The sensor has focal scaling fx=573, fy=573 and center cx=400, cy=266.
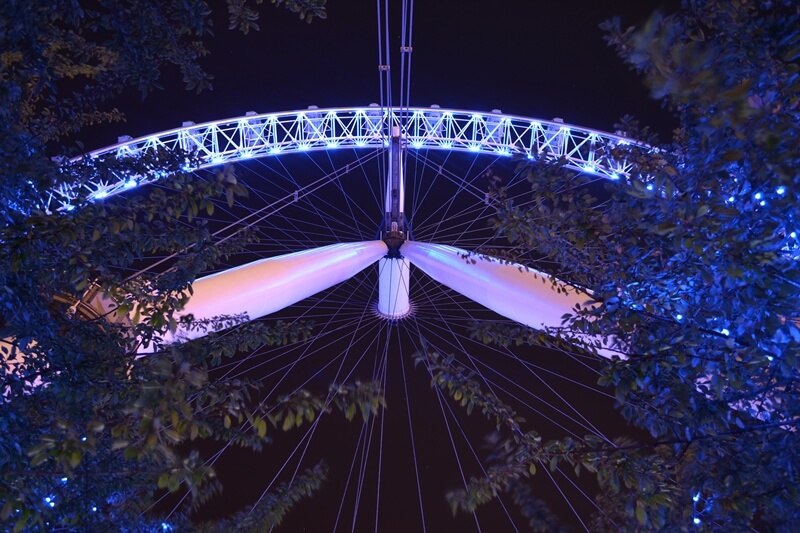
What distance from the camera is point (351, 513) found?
10.2m

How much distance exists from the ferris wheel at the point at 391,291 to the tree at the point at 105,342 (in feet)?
11.9

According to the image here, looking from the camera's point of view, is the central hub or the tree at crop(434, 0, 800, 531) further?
the central hub

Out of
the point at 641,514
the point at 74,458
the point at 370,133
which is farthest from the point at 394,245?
the point at 74,458

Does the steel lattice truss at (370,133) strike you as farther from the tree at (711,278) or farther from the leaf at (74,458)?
the leaf at (74,458)

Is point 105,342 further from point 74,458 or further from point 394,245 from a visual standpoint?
point 394,245

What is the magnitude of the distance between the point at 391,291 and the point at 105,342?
6525mm

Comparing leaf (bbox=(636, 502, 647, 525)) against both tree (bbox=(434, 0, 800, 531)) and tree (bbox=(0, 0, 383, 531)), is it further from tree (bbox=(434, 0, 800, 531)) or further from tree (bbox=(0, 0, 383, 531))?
tree (bbox=(0, 0, 383, 531))

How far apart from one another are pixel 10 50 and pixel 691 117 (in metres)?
3.34

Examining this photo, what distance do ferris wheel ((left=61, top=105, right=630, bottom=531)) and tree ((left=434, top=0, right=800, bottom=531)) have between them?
151 inches

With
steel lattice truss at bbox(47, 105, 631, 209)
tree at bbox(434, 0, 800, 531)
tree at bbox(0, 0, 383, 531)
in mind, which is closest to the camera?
tree at bbox(434, 0, 800, 531)

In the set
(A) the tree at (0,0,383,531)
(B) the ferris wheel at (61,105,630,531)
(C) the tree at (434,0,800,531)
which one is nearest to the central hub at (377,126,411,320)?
(B) the ferris wheel at (61,105,630,531)

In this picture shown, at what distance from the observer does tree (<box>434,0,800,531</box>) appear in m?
1.88

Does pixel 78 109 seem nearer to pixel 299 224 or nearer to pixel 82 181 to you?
pixel 82 181

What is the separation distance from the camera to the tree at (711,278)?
6.17 feet
